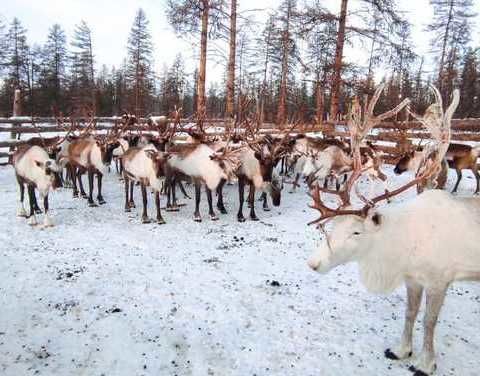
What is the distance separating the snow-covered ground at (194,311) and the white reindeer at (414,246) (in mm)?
628

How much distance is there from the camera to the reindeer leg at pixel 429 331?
9.03 feet

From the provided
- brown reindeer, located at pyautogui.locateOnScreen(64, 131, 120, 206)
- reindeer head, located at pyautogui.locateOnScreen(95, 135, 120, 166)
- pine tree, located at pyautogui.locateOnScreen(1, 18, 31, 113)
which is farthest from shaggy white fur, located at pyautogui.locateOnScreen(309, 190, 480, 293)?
pine tree, located at pyautogui.locateOnScreen(1, 18, 31, 113)

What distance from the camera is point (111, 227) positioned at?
654 centimetres

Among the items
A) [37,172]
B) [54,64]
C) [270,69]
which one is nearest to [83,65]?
[54,64]

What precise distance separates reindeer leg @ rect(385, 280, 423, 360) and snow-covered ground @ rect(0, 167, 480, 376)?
0.28 ft

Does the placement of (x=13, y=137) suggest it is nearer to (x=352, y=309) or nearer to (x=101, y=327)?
(x=101, y=327)

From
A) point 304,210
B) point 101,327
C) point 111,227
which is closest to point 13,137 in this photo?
point 111,227

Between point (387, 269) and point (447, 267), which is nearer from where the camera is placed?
point (447, 267)

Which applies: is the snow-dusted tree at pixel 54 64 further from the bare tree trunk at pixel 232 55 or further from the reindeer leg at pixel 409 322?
the reindeer leg at pixel 409 322

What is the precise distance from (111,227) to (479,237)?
558 centimetres

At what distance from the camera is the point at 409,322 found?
3094mm

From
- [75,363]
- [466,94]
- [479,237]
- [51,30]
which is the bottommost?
[75,363]

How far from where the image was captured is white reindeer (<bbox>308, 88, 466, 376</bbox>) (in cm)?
270

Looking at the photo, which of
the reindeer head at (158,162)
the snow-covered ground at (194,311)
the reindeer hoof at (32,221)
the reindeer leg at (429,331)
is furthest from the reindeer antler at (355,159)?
the reindeer hoof at (32,221)
